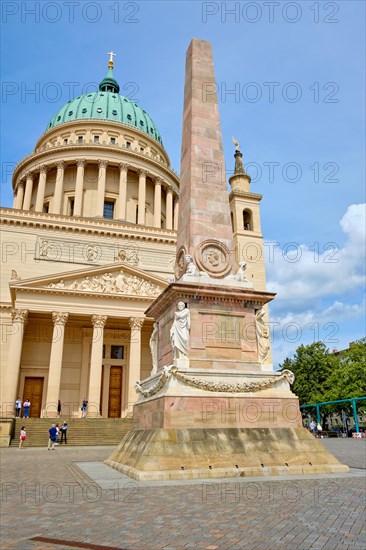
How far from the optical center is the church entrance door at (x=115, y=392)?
40531mm

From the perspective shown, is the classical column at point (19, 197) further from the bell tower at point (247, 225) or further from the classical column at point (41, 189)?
the bell tower at point (247, 225)

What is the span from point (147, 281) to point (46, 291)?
29.9 feet

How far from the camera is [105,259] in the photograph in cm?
4484

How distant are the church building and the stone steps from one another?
9.88 ft

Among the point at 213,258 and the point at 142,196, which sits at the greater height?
the point at 142,196

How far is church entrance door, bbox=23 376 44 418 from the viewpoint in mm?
39000

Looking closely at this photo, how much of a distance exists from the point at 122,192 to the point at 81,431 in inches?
1406

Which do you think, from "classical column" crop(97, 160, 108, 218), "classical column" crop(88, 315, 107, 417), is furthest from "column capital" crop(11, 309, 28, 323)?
"classical column" crop(97, 160, 108, 218)

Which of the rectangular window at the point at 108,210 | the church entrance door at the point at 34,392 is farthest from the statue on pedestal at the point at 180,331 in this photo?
the rectangular window at the point at 108,210

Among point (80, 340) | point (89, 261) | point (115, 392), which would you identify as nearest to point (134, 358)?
point (115, 392)

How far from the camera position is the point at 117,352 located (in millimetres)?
42719

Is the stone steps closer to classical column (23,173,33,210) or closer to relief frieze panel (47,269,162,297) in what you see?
relief frieze panel (47,269,162,297)

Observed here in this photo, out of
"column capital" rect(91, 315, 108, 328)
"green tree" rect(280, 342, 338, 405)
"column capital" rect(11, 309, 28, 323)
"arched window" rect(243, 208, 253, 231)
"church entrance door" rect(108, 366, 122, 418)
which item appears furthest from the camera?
"green tree" rect(280, 342, 338, 405)

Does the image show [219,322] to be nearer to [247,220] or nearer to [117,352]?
[117,352]
